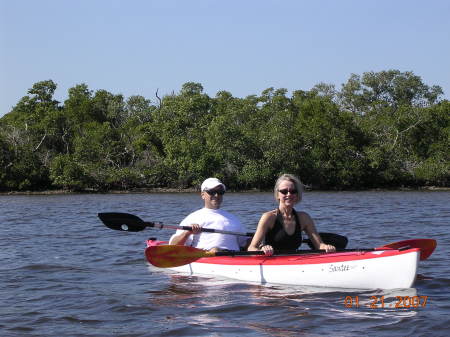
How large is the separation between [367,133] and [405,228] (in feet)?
110

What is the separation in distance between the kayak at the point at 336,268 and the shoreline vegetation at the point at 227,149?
34.9m

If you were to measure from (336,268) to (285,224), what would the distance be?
2.53 ft

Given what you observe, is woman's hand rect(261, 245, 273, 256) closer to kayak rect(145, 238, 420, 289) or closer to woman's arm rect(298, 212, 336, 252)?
kayak rect(145, 238, 420, 289)

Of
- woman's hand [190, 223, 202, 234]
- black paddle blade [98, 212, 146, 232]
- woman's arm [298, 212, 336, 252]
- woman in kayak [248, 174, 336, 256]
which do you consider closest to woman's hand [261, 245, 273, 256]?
woman in kayak [248, 174, 336, 256]

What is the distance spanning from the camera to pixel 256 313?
698 cm

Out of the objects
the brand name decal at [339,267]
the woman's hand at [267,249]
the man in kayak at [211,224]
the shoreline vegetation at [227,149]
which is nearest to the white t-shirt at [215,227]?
the man in kayak at [211,224]

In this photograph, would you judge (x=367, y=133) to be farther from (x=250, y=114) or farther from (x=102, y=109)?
(x=102, y=109)

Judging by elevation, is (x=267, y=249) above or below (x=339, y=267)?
above

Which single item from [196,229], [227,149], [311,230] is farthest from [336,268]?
[227,149]

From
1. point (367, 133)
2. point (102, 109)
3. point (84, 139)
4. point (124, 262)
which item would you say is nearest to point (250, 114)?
point (367, 133)

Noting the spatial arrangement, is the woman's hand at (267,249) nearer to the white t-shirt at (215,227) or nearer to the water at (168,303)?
the water at (168,303)
